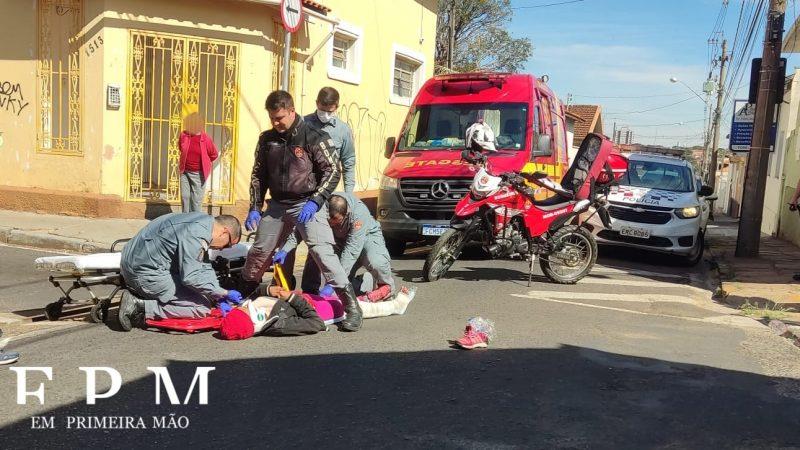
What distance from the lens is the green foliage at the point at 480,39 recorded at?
3391cm

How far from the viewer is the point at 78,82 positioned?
11.9 meters

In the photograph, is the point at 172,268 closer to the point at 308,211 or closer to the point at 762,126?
the point at 308,211

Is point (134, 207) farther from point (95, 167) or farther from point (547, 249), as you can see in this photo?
point (547, 249)

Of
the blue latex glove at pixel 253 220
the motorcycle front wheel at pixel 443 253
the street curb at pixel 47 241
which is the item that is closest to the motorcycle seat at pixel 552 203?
the motorcycle front wheel at pixel 443 253

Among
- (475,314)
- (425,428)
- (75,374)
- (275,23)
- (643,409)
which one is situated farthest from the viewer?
(275,23)

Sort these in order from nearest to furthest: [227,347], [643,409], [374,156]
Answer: [643,409] < [227,347] < [374,156]

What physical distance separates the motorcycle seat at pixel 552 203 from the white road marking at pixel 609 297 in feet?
3.44

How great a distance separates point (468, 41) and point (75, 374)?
106ft

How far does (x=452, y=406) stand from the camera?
422 centimetres

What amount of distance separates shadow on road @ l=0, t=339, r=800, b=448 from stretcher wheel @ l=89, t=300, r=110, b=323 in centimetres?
141

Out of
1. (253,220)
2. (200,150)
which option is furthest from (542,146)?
(253,220)

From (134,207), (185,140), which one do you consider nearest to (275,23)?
(185,140)

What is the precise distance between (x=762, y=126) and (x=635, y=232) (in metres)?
3.19

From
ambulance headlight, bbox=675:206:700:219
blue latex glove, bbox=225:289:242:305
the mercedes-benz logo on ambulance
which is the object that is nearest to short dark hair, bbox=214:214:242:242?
blue latex glove, bbox=225:289:242:305
